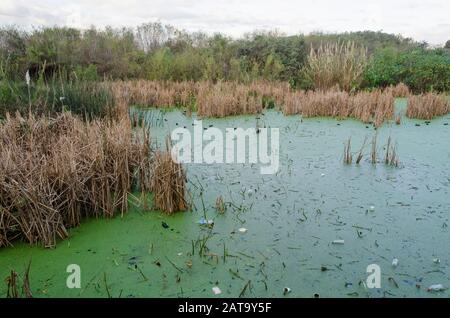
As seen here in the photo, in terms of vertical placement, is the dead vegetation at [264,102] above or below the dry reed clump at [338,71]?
below

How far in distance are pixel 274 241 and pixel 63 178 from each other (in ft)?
5.40

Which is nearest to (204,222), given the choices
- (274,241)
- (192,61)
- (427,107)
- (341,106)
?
(274,241)

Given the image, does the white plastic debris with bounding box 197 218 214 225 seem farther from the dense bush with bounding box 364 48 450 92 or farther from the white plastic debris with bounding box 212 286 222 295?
the dense bush with bounding box 364 48 450 92

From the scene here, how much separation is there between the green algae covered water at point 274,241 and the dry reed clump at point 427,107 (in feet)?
9.42

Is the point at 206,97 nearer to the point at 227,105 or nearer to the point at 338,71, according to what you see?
the point at 227,105

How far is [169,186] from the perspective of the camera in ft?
11.1

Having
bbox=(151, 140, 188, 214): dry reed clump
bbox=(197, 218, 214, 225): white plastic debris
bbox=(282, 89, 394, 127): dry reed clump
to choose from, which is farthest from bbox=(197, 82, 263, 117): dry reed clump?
bbox=(197, 218, 214, 225): white plastic debris

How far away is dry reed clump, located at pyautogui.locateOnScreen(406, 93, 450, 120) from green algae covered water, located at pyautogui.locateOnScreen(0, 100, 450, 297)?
9.42ft

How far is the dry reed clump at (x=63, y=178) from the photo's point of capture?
2.91 meters

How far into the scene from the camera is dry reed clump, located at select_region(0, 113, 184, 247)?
9.55 ft

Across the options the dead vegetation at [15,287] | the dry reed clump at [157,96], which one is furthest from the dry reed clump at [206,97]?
the dead vegetation at [15,287]

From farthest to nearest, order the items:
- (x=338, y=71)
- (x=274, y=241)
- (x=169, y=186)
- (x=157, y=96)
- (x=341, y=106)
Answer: (x=338, y=71) < (x=157, y=96) < (x=341, y=106) < (x=169, y=186) < (x=274, y=241)

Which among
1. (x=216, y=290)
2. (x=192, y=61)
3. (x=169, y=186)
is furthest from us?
(x=192, y=61)

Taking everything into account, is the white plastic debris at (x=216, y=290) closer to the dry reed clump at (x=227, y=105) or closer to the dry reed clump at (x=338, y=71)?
the dry reed clump at (x=227, y=105)
